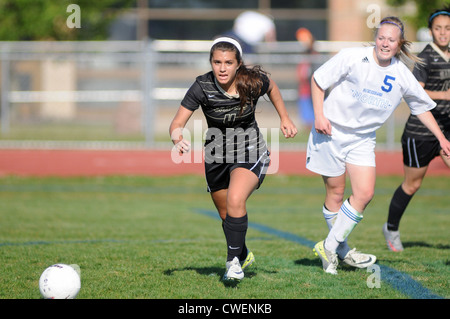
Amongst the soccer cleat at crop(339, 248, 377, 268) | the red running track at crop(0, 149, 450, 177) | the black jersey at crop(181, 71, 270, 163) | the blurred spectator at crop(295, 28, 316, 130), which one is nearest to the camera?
the black jersey at crop(181, 71, 270, 163)

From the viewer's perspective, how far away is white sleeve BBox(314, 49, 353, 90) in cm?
559

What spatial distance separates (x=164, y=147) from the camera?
49.9 feet

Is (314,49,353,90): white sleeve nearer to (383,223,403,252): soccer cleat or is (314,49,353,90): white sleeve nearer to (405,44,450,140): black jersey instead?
(405,44,450,140): black jersey

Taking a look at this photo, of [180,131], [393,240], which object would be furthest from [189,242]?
[180,131]

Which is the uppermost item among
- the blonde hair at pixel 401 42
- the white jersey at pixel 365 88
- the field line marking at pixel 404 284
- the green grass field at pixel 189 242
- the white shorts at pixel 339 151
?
the blonde hair at pixel 401 42

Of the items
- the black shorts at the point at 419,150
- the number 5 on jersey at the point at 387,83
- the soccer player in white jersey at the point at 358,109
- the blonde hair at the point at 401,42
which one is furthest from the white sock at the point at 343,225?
the black shorts at the point at 419,150

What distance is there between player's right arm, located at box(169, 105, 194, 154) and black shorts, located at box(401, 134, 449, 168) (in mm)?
2586

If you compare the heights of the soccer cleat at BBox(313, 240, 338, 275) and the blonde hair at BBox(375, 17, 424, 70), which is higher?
the blonde hair at BBox(375, 17, 424, 70)

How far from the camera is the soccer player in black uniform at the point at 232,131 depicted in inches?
206

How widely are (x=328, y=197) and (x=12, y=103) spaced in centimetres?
1279

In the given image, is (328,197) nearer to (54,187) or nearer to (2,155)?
(54,187)

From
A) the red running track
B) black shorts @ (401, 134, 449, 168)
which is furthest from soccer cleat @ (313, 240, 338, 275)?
the red running track

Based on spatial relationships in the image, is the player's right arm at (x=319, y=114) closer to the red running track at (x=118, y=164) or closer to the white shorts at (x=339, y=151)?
the white shorts at (x=339, y=151)
